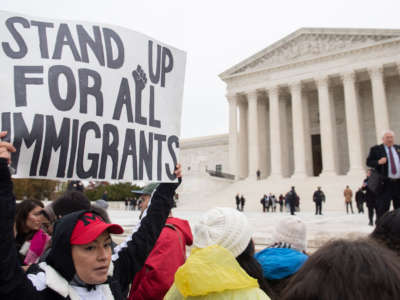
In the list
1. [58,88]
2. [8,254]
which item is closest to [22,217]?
[58,88]

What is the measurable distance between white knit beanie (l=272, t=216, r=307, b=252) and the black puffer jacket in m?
1.17

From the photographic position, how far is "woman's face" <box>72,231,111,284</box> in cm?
208

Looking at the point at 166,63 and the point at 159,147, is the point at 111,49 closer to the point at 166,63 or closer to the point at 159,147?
the point at 166,63

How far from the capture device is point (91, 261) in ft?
6.84

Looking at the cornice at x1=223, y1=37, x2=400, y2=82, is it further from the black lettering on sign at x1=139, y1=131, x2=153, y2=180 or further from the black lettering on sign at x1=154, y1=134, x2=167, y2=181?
the black lettering on sign at x1=139, y1=131, x2=153, y2=180

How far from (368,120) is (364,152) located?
4.02 metres

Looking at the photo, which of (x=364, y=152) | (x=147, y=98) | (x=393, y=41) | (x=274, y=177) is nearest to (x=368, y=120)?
(x=364, y=152)

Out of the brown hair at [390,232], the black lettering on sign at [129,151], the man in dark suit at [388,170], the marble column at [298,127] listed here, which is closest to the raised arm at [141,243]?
the black lettering on sign at [129,151]

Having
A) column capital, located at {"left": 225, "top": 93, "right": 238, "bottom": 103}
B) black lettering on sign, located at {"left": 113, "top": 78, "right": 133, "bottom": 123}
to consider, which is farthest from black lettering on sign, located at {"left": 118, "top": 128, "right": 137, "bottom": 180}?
column capital, located at {"left": 225, "top": 93, "right": 238, "bottom": 103}

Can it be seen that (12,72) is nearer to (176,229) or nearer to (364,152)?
(176,229)

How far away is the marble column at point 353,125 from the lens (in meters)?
32.7

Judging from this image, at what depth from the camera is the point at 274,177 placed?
35594 mm

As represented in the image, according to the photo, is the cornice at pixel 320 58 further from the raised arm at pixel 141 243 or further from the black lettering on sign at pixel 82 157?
the black lettering on sign at pixel 82 157

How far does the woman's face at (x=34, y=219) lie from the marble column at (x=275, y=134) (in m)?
33.7
